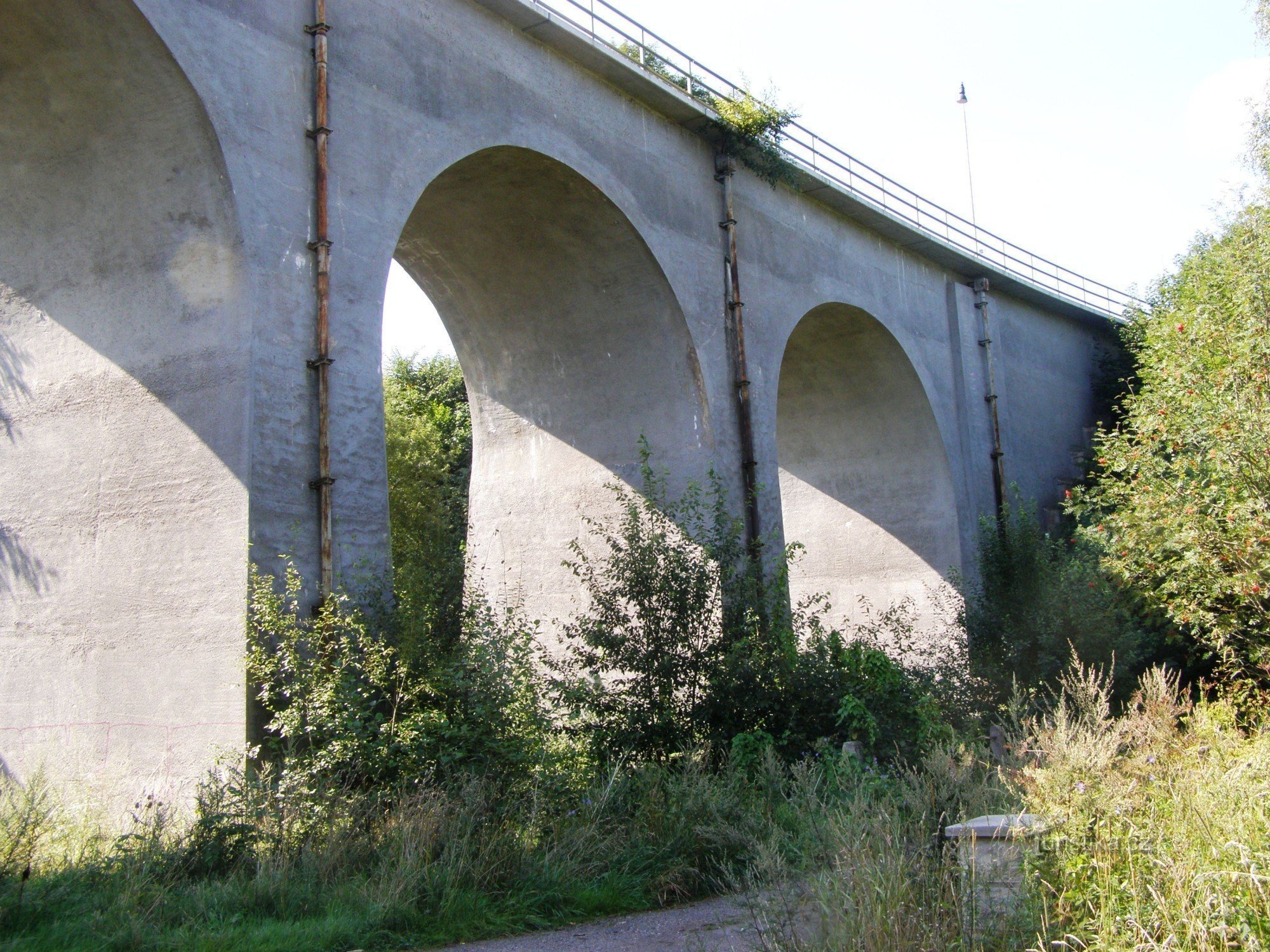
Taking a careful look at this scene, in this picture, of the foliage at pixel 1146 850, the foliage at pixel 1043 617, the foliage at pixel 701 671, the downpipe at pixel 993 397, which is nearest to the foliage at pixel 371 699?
the foliage at pixel 701 671

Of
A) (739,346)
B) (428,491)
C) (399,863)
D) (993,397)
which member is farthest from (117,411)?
(993,397)

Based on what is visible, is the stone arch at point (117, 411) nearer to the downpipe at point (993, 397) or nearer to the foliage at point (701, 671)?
the foliage at point (701, 671)

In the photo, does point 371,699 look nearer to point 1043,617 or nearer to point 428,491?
point 1043,617

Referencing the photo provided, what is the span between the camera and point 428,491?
22.2 m

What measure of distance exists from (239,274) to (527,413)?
6.28 metres

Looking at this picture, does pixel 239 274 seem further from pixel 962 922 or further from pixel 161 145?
pixel 962 922

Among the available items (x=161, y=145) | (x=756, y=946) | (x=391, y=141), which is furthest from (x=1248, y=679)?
(x=161, y=145)

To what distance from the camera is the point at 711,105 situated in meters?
14.4

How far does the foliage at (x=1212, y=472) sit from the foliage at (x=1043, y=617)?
84cm

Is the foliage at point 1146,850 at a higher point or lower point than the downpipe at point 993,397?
lower

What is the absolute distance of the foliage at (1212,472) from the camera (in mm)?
10828

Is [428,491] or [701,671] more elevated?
[428,491]

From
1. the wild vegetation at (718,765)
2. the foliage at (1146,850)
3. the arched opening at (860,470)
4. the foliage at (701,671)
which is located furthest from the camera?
the arched opening at (860,470)

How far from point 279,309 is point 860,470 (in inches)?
497
